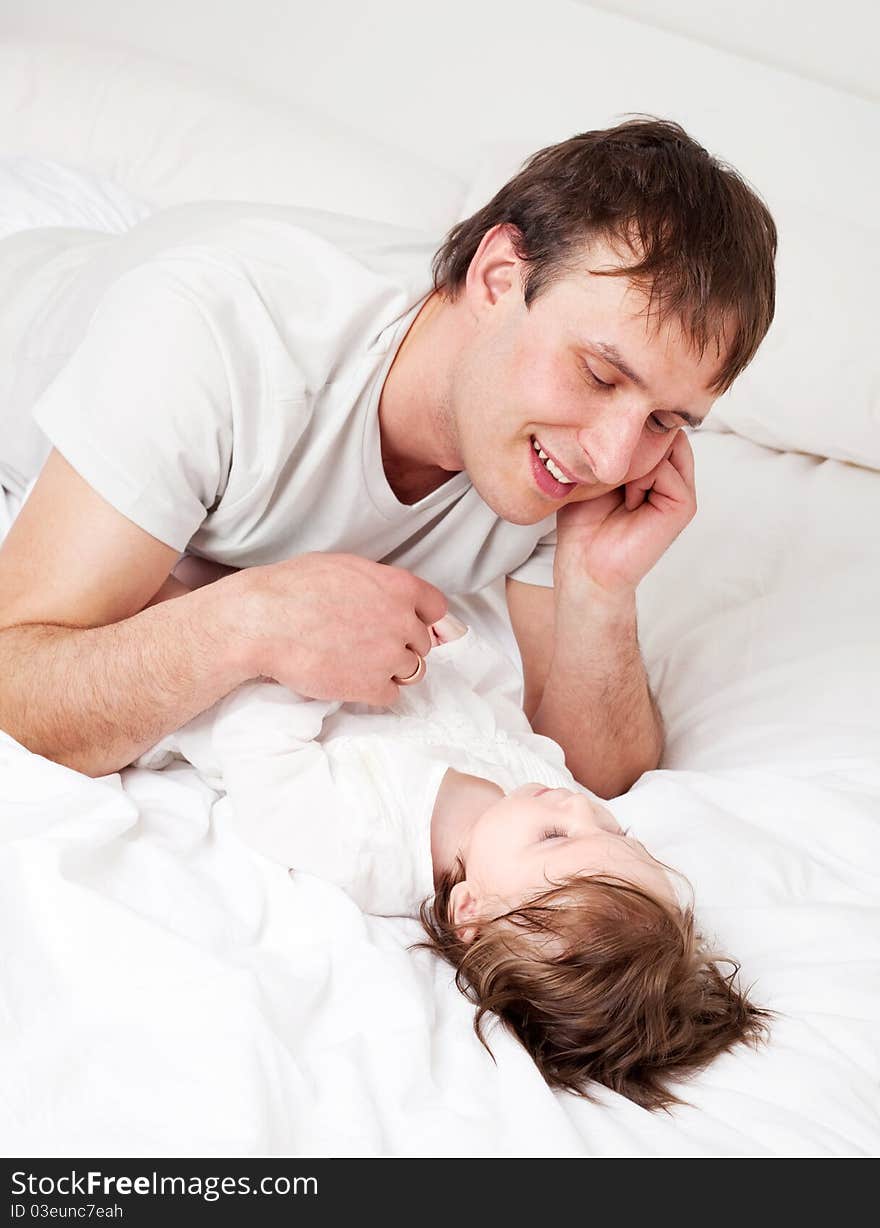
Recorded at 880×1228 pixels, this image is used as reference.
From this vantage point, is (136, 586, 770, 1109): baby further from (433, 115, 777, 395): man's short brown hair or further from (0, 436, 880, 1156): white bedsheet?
(433, 115, 777, 395): man's short brown hair

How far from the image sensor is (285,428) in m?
1.56

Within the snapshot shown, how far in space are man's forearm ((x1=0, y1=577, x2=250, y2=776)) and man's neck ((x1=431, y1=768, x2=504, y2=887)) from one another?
29 centimetres

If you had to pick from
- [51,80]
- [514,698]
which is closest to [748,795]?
[514,698]

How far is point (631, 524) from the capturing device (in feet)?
5.90

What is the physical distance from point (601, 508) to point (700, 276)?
1.43ft

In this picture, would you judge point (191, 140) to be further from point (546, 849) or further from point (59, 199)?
point (546, 849)

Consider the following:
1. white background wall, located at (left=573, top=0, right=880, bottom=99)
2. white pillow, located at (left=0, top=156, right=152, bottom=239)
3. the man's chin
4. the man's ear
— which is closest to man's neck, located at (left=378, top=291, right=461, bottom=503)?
the man's chin

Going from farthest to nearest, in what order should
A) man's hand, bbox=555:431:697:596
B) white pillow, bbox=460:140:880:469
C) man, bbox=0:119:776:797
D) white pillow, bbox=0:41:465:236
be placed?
white pillow, bbox=0:41:465:236
white pillow, bbox=460:140:880:469
man's hand, bbox=555:431:697:596
man, bbox=0:119:776:797

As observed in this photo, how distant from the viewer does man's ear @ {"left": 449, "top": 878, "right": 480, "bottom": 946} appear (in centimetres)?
137

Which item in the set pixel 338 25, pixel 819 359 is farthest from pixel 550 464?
pixel 338 25

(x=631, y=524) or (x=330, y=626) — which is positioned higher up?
(x=631, y=524)

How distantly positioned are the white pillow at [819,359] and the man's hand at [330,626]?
1309 millimetres

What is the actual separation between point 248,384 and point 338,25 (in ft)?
6.65

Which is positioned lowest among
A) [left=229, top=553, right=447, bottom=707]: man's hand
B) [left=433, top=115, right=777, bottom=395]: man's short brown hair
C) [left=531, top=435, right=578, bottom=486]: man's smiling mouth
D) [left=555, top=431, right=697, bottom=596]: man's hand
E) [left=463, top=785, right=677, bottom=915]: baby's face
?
[left=463, top=785, right=677, bottom=915]: baby's face
